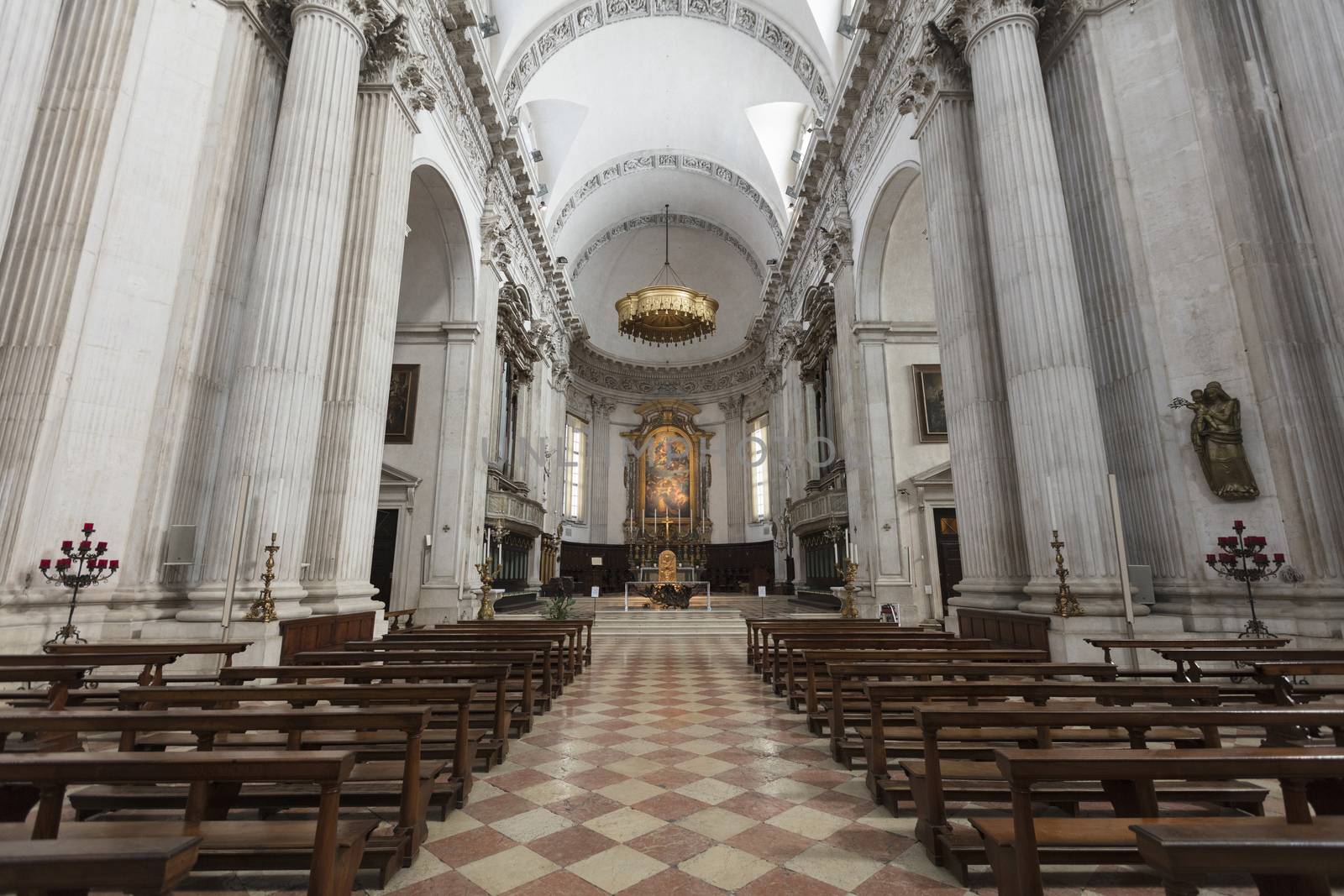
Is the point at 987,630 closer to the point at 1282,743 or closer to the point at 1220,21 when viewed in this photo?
the point at 1282,743

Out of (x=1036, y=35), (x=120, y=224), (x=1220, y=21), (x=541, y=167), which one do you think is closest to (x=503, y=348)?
(x=541, y=167)

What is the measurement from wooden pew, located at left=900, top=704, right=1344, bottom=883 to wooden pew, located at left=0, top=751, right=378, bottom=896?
190cm

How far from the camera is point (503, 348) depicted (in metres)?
14.9

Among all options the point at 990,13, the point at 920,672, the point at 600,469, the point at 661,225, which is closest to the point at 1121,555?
the point at 920,672

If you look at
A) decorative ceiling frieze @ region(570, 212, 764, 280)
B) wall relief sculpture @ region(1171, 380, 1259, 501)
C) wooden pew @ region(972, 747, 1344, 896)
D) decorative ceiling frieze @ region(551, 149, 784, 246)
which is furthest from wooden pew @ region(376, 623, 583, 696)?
decorative ceiling frieze @ region(570, 212, 764, 280)

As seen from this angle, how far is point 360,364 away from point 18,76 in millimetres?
3589

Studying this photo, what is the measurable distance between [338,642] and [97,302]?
3773 mm

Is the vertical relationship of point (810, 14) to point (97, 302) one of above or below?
above

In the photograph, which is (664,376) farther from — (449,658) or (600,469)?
(449,658)

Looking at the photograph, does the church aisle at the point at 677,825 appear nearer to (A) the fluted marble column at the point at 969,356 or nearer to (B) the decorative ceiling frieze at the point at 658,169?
(A) the fluted marble column at the point at 969,356

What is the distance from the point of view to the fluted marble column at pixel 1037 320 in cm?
612

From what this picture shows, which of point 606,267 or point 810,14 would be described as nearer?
point 810,14

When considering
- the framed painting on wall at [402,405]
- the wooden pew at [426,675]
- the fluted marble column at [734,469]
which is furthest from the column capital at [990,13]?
the fluted marble column at [734,469]

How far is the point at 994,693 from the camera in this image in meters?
2.70
